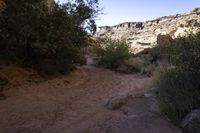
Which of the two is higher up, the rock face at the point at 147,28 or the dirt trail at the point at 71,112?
the rock face at the point at 147,28

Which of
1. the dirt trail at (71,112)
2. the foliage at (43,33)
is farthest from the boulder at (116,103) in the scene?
the foliage at (43,33)

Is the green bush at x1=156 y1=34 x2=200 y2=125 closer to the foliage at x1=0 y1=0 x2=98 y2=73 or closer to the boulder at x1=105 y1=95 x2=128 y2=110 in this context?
the boulder at x1=105 y1=95 x2=128 y2=110

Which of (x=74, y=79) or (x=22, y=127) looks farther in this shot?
(x=74, y=79)

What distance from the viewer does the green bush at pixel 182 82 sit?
626 centimetres

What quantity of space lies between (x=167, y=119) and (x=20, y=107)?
3.41 m

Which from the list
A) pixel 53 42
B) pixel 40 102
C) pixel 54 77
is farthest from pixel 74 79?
pixel 40 102

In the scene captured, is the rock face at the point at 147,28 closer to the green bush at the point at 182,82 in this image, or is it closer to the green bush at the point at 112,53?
the green bush at the point at 112,53

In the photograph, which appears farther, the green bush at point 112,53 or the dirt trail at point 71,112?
the green bush at point 112,53

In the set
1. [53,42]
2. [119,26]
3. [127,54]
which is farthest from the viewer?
[119,26]

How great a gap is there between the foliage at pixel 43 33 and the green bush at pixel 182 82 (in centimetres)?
495

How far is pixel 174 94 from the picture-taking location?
6.59 metres

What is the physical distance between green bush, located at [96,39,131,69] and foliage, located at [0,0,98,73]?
2.56 meters

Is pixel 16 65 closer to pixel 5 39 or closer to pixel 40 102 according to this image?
pixel 5 39

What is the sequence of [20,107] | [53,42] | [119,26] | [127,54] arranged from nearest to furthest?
1. [20,107]
2. [53,42]
3. [127,54]
4. [119,26]
